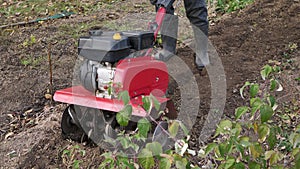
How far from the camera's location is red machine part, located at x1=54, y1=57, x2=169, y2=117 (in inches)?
99.6

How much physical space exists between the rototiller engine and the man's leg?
673 millimetres

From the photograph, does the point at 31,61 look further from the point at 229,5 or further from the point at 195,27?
the point at 229,5

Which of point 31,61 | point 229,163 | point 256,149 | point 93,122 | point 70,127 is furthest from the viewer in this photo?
point 31,61

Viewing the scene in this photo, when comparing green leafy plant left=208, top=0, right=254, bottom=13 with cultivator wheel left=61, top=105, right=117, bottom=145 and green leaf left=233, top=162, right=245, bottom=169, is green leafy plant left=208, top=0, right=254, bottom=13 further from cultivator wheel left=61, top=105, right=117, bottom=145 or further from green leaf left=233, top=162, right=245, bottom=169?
green leaf left=233, top=162, right=245, bottom=169

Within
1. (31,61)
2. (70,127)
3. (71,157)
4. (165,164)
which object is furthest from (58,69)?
(165,164)

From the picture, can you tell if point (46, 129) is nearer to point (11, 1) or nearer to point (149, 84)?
point (149, 84)

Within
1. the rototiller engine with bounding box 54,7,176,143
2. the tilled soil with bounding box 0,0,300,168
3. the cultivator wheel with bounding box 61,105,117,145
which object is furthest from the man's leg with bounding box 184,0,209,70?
the cultivator wheel with bounding box 61,105,117,145

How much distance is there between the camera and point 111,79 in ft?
8.51

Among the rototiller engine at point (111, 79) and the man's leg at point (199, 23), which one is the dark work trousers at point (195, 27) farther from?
the rototiller engine at point (111, 79)

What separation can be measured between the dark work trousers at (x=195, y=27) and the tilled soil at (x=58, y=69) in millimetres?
227

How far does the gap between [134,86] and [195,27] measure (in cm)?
116

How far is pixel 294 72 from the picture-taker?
12.4 feet

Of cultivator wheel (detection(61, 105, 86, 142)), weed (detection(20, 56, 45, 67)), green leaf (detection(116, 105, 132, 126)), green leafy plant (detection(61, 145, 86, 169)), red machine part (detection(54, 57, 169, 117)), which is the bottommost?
green leafy plant (detection(61, 145, 86, 169))

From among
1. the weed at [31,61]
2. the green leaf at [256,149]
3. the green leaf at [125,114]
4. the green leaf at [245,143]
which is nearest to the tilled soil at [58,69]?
the weed at [31,61]
